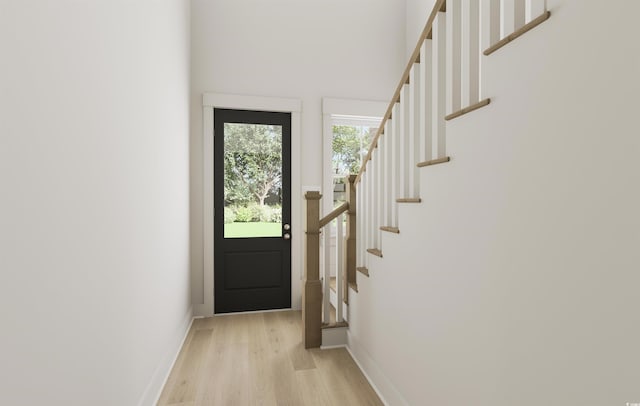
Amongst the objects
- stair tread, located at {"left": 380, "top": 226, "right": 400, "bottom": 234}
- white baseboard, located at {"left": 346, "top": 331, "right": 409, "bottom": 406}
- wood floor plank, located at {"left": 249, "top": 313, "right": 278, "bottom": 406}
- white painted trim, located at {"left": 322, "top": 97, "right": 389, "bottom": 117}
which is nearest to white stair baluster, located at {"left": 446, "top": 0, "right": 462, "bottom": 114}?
stair tread, located at {"left": 380, "top": 226, "right": 400, "bottom": 234}

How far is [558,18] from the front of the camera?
0.88 meters

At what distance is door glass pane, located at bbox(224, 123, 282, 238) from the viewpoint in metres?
3.47

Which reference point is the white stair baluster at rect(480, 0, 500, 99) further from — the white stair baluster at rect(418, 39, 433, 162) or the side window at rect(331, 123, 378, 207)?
the side window at rect(331, 123, 378, 207)

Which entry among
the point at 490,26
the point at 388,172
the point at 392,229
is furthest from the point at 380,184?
the point at 490,26

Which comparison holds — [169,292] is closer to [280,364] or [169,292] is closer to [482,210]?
[280,364]

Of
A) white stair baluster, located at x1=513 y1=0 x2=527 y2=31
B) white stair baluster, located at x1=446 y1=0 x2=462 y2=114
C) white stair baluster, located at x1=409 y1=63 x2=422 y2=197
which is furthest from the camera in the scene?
white stair baluster, located at x1=409 y1=63 x2=422 y2=197

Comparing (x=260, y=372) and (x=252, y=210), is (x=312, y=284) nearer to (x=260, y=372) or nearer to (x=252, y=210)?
(x=260, y=372)

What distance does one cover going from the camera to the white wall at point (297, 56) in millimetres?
3387

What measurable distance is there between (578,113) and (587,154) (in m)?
0.11

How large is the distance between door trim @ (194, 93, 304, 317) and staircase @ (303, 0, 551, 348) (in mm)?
837

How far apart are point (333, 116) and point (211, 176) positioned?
1539 mm

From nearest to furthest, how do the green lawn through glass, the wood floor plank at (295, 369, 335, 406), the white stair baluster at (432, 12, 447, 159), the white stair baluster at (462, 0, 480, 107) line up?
the white stair baluster at (462, 0, 480, 107), the white stair baluster at (432, 12, 447, 159), the wood floor plank at (295, 369, 335, 406), the green lawn through glass

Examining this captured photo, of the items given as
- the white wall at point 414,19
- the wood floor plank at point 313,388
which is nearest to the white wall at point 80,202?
A: the wood floor plank at point 313,388

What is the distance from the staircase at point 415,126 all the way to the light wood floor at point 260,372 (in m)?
0.26
